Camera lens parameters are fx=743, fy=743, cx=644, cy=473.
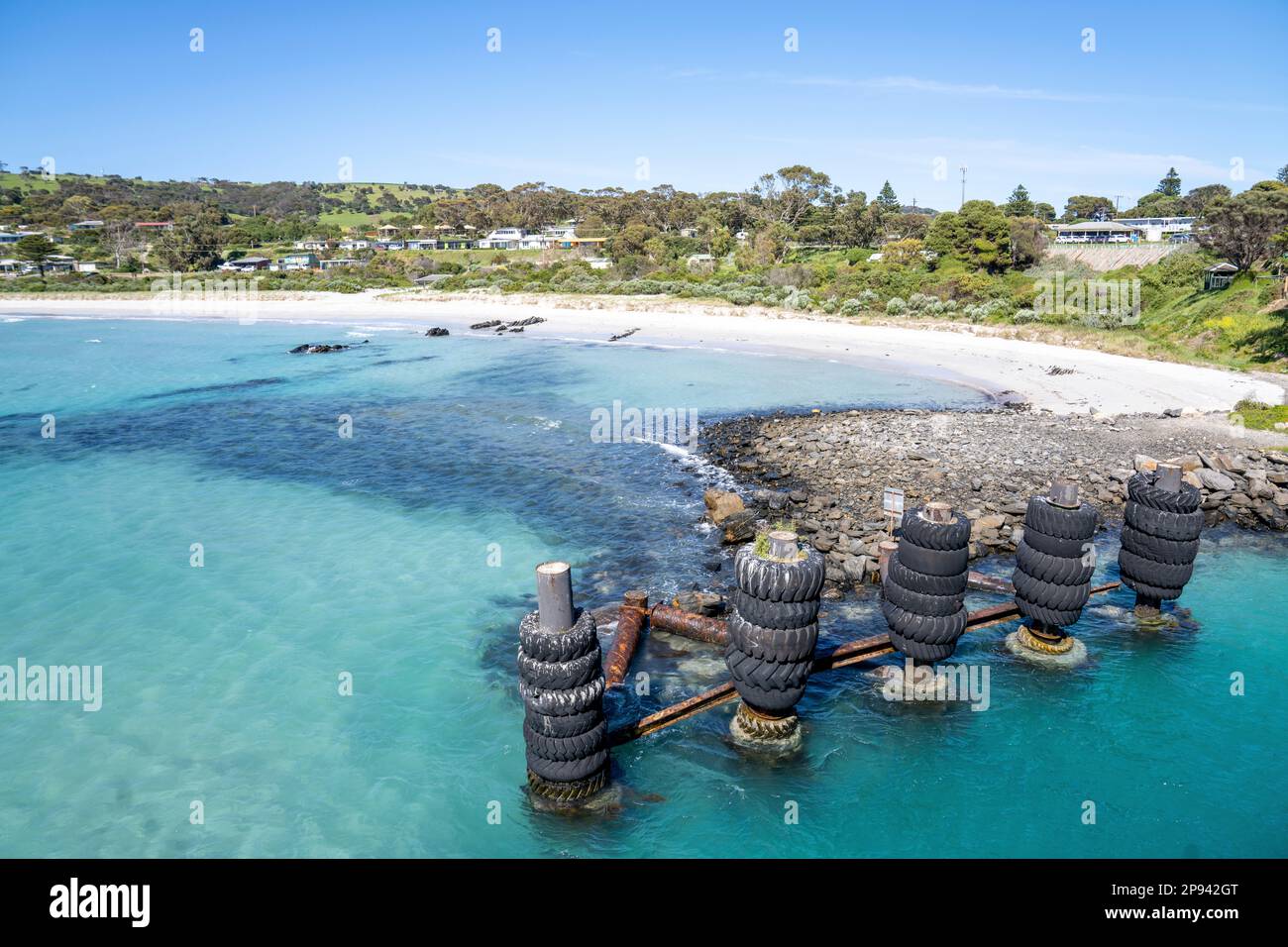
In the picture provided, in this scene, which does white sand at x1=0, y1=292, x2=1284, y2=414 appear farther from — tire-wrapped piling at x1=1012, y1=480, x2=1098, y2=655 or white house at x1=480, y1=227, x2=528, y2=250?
white house at x1=480, y1=227, x2=528, y2=250

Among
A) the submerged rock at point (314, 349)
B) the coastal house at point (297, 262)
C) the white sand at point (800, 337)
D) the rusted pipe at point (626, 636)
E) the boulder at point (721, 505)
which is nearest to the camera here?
the rusted pipe at point (626, 636)

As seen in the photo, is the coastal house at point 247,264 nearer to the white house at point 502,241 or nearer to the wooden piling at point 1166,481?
the white house at point 502,241

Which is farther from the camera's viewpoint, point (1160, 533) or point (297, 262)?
point (297, 262)

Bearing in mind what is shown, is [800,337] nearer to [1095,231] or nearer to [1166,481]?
[1166,481]

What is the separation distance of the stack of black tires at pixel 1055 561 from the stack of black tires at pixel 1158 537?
1807 millimetres

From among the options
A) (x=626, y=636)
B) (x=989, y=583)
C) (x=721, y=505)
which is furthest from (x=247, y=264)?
(x=989, y=583)

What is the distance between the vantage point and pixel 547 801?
9.18 m

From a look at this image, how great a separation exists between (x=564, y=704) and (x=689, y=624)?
4.97 meters

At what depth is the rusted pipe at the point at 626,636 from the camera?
1179cm

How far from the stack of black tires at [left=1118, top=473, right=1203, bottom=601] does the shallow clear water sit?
1189 millimetres

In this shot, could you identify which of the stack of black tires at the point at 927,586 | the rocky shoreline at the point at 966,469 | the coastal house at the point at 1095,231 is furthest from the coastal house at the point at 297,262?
the stack of black tires at the point at 927,586

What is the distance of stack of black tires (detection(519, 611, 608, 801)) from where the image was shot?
A: 27.3 feet

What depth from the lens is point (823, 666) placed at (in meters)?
11.3

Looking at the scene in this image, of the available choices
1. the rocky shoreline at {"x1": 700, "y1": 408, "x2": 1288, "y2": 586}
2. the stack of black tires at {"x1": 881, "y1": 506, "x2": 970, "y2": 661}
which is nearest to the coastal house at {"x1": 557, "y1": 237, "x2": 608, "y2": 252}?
the rocky shoreline at {"x1": 700, "y1": 408, "x2": 1288, "y2": 586}
